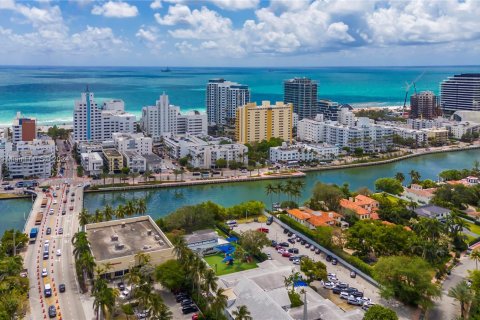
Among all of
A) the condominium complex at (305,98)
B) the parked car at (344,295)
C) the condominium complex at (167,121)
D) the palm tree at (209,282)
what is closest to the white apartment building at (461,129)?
the condominium complex at (305,98)

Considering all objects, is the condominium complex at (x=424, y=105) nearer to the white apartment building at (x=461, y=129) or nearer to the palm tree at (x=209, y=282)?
the white apartment building at (x=461, y=129)

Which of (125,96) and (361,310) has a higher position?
(125,96)

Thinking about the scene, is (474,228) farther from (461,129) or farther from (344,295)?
(461,129)

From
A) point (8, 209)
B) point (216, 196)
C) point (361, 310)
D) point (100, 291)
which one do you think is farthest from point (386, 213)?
point (8, 209)

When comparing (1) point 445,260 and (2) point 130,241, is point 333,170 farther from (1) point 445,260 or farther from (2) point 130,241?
(2) point 130,241

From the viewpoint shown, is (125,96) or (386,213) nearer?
(386,213)
